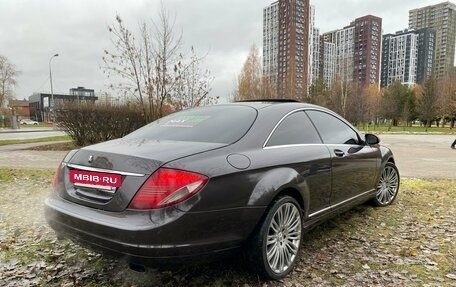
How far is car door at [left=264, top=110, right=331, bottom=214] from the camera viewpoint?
123 inches

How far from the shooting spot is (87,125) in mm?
13531

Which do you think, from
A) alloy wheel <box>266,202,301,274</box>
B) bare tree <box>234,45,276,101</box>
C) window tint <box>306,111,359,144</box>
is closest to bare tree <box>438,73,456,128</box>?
bare tree <box>234,45,276,101</box>

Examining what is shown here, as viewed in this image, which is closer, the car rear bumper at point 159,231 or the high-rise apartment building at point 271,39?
the car rear bumper at point 159,231

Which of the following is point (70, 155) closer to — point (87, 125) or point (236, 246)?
point (236, 246)

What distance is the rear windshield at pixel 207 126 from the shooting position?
9.83 ft

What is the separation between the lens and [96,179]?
261 cm

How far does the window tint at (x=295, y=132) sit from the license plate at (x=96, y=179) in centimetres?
127

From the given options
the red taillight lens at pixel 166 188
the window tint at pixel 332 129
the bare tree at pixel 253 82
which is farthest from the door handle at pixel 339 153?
the bare tree at pixel 253 82

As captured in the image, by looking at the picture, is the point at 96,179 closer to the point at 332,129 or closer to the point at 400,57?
the point at 332,129

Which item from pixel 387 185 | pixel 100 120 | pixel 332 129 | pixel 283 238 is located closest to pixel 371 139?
pixel 332 129

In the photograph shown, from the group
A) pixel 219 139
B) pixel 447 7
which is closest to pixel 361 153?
pixel 219 139

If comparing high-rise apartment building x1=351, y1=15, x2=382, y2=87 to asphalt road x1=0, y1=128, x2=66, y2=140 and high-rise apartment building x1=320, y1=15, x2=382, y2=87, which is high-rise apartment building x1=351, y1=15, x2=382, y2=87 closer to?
high-rise apartment building x1=320, y1=15, x2=382, y2=87

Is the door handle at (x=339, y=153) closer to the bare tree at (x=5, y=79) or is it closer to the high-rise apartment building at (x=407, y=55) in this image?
the bare tree at (x=5, y=79)

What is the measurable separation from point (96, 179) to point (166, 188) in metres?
0.61
